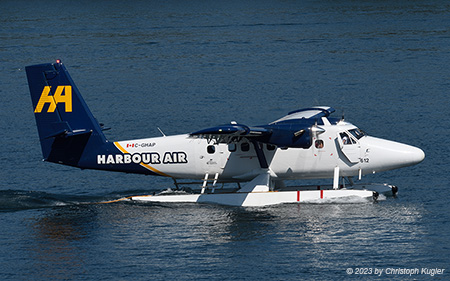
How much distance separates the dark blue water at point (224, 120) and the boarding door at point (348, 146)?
2394 millimetres

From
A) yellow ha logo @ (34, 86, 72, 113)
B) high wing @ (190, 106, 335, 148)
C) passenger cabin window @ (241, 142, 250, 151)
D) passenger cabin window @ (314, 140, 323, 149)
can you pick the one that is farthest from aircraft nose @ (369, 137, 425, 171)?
yellow ha logo @ (34, 86, 72, 113)

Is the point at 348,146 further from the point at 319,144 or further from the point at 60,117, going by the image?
the point at 60,117

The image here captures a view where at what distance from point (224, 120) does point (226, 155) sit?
18.0 meters

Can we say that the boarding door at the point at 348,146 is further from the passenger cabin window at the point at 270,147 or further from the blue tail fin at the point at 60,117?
the blue tail fin at the point at 60,117

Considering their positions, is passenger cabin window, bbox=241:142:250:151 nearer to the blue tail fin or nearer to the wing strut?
the wing strut

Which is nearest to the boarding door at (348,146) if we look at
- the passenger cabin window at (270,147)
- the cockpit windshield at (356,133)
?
the cockpit windshield at (356,133)

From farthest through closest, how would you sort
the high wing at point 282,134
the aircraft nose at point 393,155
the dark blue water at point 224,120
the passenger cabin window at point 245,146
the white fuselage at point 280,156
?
the passenger cabin window at point 245,146
the white fuselage at point 280,156
the aircraft nose at point 393,155
the high wing at point 282,134
the dark blue water at point 224,120

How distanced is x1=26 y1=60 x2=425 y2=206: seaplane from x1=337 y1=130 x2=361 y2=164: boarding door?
0.05m

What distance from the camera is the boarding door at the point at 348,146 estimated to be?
36281 mm

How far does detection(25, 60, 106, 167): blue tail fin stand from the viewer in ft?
122

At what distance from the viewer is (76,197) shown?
129 feet

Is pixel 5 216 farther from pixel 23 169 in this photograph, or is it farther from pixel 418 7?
pixel 418 7

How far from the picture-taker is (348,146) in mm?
36312

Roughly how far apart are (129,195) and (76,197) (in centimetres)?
273
